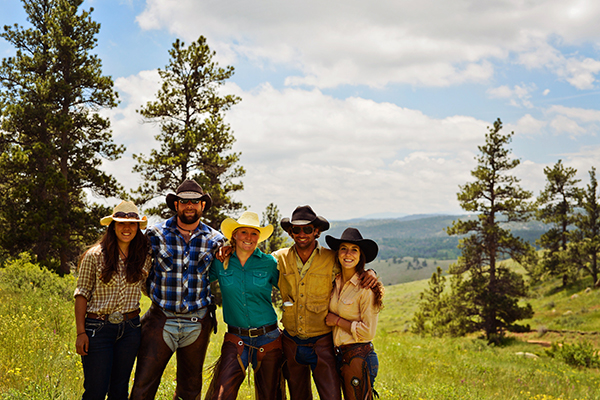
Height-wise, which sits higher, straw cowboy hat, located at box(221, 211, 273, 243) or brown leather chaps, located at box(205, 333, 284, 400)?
straw cowboy hat, located at box(221, 211, 273, 243)

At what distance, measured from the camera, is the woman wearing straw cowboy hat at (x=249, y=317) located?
483cm

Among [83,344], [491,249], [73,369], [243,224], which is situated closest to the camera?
[83,344]

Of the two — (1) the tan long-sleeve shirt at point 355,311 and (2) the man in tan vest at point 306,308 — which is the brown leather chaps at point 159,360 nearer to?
(2) the man in tan vest at point 306,308

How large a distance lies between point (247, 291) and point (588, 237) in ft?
167

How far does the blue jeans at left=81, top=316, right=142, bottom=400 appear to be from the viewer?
4301 millimetres

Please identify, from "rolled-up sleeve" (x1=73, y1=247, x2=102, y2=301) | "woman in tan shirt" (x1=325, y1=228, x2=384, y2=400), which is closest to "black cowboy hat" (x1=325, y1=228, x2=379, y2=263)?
"woman in tan shirt" (x1=325, y1=228, x2=384, y2=400)

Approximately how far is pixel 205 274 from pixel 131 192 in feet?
68.5

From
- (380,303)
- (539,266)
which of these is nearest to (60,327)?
(380,303)

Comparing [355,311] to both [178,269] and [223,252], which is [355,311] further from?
[178,269]

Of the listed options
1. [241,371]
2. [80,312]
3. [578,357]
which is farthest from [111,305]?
[578,357]

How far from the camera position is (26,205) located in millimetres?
20547

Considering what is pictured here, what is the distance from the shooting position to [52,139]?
21922 mm

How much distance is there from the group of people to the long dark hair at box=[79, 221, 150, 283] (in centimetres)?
1

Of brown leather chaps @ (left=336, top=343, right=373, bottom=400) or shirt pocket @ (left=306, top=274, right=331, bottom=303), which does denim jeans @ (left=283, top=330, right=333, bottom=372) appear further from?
shirt pocket @ (left=306, top=274, right=331, bottom=303)
